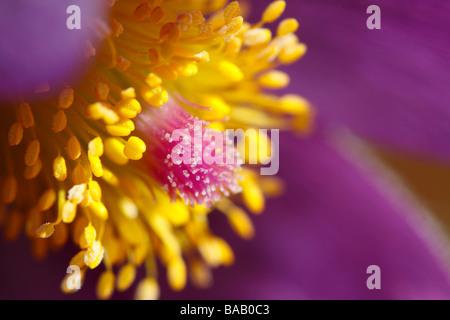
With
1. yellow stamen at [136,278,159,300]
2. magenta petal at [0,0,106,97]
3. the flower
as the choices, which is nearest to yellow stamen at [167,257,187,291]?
yellow stamen at [136,278,159,300]

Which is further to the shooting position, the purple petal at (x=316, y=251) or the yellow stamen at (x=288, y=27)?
the purple petal at (x=316, y=251)

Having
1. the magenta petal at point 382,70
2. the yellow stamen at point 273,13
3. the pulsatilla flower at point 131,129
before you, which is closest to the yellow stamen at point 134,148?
the pulsatilla flower at point 131,129

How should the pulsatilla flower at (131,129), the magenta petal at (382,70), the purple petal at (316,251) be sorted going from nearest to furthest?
the pulsatilla flower at (131,129) → the magenta petal at (382,70) → the purple petal at (316,251)

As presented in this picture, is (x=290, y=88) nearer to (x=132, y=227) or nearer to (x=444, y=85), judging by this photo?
(x=444, y=85)

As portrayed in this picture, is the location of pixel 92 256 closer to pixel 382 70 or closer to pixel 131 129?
pixel 131 129

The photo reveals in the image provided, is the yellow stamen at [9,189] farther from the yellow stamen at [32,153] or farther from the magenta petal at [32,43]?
the magenta petal at [32,43]

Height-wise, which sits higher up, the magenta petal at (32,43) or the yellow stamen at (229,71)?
the yellow stamen at (229,71)

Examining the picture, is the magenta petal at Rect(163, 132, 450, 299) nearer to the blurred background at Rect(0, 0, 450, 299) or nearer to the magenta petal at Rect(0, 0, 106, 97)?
the blurred background at Rect(0, 0, 450, 299)
